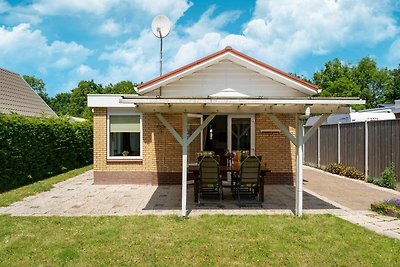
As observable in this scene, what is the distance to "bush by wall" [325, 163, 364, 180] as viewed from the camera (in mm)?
13722

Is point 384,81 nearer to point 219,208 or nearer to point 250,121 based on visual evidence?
point 250,121

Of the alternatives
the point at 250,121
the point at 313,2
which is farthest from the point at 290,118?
the point at 313,2

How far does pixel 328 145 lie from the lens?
667 inches

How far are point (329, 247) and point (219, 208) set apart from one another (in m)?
3.27

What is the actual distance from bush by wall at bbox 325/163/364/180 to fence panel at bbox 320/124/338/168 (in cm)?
43

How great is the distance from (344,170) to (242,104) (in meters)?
9.53

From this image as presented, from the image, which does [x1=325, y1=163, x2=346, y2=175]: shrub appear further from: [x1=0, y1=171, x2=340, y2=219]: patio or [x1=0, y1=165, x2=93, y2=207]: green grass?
[x1=0, y1=165, x2=93, y2=207]: green grass

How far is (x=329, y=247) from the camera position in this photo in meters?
5.88

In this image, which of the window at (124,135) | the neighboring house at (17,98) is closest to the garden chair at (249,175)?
the window at (124,135)

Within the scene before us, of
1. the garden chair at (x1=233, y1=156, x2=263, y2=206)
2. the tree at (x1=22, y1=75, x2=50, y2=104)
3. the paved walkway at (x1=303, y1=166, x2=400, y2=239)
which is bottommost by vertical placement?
the paved walkway at (x1=303, y1=166, x2=400, y2=239)

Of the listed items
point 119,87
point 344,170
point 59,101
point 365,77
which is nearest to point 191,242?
point 344,170

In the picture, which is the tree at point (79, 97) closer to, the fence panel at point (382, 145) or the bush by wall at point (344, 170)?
the bush by wall at point (344, 170)

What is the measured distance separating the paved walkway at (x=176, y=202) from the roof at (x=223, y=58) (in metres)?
3.40

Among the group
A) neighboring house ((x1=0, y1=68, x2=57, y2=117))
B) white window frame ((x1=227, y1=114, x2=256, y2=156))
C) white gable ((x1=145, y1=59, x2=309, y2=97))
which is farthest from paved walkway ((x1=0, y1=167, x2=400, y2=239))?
neighboring house ((x1=0, y1=68, x2=57, y2=117))
